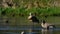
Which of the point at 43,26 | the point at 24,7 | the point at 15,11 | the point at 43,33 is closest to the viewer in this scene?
the point at 43,33

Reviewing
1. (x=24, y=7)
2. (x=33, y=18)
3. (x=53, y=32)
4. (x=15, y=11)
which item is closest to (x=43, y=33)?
(x=53, y=32)

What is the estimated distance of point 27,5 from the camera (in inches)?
1719

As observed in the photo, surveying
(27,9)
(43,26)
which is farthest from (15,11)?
(43,26)

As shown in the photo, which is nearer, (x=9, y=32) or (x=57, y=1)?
(x=9, y=32)

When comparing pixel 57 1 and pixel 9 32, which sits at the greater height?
pixel 57 1

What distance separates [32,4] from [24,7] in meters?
2.56

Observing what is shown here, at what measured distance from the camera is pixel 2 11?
4053 centimetres

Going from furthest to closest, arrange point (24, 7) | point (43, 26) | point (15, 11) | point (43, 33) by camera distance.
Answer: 1. point (24, 7)
2. point (15, 11)
3. point (43, 26)
4. point (43, 33)

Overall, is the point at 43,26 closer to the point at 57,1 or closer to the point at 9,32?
the point at 9,32

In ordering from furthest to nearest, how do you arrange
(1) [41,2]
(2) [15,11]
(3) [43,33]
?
(1) [41,2]
(2) [15,11]
(3) [43,33]

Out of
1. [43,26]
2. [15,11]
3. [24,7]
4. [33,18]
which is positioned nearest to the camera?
[43,26]

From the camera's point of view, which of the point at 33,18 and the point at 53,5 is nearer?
the point at 33,18

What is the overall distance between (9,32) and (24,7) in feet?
70.1

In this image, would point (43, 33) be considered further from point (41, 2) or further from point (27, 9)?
point (41, 2)
